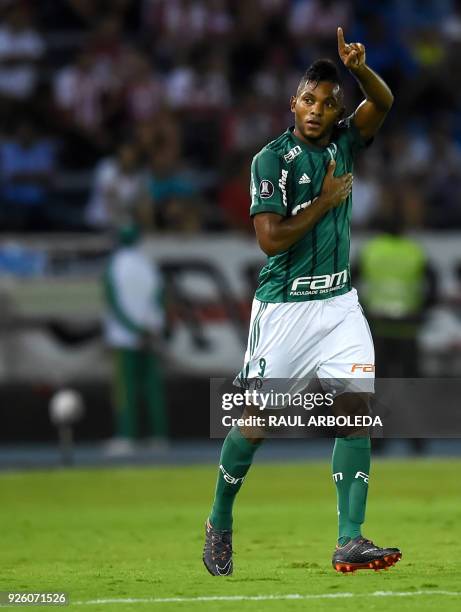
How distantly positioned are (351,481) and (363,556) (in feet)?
1.27

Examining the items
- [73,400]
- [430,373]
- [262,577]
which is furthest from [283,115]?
[262,577]

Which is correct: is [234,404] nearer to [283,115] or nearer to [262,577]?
[262,577]

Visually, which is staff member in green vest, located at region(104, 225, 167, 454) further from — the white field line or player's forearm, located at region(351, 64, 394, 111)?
the white field line

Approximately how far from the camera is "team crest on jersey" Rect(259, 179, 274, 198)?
746 cm

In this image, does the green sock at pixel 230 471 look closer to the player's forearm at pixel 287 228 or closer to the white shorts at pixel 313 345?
the white shorts at pixel 313 345

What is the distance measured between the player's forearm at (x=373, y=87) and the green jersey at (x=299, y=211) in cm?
28

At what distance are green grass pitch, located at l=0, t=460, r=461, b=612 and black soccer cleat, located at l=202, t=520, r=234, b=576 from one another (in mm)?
53

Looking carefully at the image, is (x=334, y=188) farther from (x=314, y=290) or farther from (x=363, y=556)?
(x=363, y=556)

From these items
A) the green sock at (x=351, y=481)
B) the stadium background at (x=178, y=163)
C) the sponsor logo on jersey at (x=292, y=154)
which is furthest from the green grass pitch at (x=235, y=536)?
the stadium background at (x=178, y=163)

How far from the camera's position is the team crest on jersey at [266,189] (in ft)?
24.5

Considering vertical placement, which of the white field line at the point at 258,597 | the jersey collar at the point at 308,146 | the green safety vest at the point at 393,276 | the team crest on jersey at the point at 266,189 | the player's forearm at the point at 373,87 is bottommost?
the white field line at the point at 258,597

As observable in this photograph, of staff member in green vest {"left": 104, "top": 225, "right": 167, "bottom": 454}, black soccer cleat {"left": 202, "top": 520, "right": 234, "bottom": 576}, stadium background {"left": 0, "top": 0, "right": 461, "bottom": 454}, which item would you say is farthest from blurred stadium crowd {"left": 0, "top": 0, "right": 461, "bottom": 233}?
black soccer cleat {"left": 202, "top": 520, "right": 234, "bottom": 576}

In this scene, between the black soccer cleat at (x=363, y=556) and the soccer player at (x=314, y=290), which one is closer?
the black soccer cleat at (x=363, y=556)

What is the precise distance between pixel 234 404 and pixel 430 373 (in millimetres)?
9075
